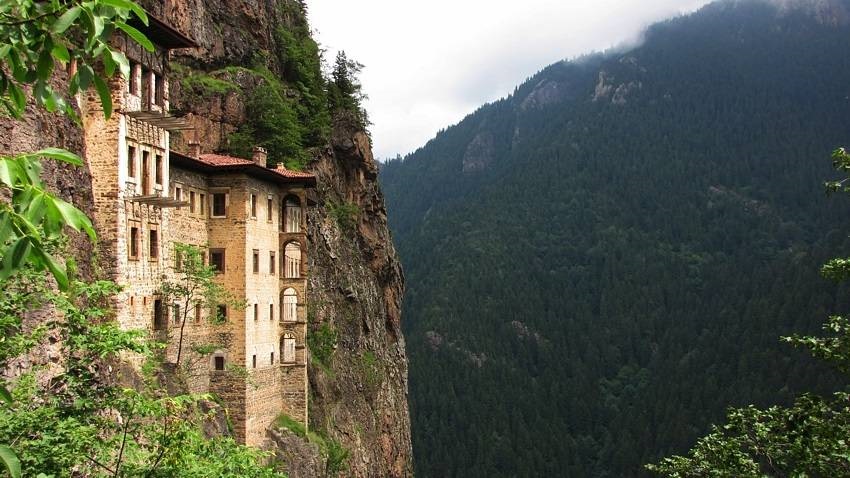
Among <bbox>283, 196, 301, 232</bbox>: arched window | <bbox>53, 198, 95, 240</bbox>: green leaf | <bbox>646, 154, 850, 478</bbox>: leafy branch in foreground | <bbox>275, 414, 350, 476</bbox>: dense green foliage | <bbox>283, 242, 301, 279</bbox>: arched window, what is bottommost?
<bbox>275, 414, 350, 476</bbox>: dense green foliage

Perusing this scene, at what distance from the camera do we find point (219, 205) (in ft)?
120

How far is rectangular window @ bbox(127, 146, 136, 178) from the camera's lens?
1126 inches

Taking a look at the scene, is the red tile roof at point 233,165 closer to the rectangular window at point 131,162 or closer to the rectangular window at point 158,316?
the rectangular window at point 131,162

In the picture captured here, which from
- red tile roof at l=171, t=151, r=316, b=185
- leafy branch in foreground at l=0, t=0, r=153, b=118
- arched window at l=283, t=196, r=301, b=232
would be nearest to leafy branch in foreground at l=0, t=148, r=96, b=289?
leafy branch in foreground at l=0, t=0, r=153, b=118

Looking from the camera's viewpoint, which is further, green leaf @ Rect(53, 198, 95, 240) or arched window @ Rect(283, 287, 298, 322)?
arched window @ Rect(283, 287, 298, 322)

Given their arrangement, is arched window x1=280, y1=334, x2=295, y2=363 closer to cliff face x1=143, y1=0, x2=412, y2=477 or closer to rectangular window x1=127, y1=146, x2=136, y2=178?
cliff face x1=143, y1=0, x2=412, y2=477

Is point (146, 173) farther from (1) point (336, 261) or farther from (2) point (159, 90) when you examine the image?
(1) point (336, 261)

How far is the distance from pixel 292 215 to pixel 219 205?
5325 millimetres

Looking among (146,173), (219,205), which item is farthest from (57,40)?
(219,205)

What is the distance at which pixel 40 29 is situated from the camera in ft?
19.5

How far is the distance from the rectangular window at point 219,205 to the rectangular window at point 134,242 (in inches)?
289

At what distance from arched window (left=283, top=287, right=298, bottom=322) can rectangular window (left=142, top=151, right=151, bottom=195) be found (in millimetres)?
11892

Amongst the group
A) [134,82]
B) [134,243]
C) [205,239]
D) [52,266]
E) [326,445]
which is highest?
[134,82]

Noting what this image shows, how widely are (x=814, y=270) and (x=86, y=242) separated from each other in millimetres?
174638
